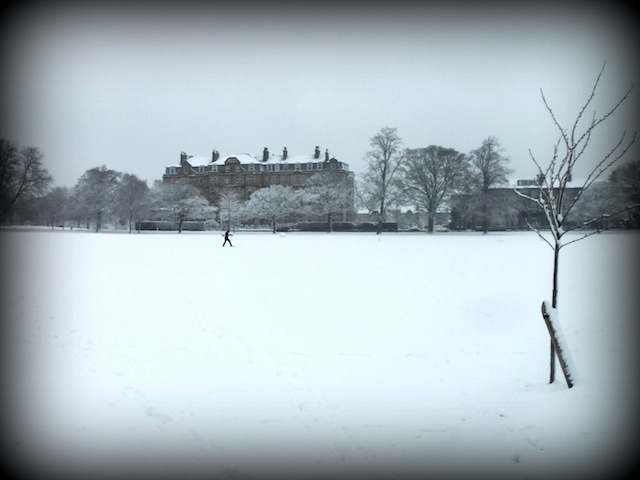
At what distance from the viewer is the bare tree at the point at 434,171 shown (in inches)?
1875

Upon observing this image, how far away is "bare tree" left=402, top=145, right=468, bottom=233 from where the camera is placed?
47.6m

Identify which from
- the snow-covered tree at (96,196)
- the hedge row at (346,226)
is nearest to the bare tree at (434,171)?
the hedge row at (346,226)

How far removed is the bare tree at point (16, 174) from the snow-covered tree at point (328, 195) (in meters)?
55.7

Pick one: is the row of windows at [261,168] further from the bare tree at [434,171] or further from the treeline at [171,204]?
the bare tree at [434,171]

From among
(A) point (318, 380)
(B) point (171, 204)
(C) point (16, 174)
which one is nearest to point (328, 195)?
(B) point (171, 204)

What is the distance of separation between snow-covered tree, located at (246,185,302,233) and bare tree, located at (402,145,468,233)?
25.2m

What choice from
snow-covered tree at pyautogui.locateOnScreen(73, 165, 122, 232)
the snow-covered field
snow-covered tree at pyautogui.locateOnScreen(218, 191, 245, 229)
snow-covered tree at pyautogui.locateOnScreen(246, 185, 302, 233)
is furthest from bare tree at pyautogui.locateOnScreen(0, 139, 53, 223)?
snow-covered tree at pyautogui.locateOnScreen(218, 191, 245, 229)

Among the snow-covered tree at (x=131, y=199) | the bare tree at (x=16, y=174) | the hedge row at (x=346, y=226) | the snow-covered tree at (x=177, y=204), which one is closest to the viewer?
the bare tree at (x=16, y=174)

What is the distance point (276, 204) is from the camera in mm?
68875

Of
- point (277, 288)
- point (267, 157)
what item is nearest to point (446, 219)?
point (267, 157)

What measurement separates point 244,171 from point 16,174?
8887 centimetres

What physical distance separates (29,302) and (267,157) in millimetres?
86171

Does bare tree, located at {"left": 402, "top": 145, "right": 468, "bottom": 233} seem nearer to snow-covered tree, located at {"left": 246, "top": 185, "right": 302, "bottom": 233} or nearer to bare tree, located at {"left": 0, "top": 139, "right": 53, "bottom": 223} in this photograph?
snow-covered tree, located at {"left": 246, "top": 185, "right": 302, "bottom": 233}

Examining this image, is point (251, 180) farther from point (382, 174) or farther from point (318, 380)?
point (318, 380)
